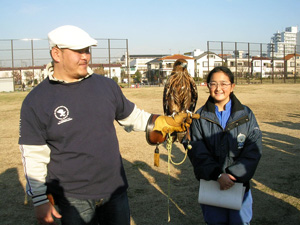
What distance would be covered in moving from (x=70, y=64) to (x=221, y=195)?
5.53ft

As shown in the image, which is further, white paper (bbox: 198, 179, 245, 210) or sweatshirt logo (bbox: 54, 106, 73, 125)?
white paper (bbox: 198, 179, 245, 210)

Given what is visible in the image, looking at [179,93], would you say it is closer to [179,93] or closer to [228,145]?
[179,93]

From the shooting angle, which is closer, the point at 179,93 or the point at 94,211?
the point at 94,211

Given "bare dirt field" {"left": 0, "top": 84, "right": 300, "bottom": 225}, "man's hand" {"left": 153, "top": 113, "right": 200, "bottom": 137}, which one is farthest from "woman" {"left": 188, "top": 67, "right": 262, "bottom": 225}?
"bare dirt field" {"left": 0, "top": 84, "right": 300, "bottom": 225}

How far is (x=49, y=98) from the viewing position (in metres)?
2.22

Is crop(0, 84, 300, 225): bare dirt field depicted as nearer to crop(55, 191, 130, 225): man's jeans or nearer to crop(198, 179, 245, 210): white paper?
crop(198, 179, 245, 210): white paper

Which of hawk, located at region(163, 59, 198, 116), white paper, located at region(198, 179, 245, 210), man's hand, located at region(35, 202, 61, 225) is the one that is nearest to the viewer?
man's hand, located at region(35, 202, 61, 225)

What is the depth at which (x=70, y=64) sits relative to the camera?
228 cm

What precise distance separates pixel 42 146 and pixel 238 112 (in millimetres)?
1707

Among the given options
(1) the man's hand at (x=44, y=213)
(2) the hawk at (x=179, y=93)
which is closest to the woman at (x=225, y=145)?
(1) the man's hand at (x=44, y=213)

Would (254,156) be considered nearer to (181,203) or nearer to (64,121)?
(64,121)

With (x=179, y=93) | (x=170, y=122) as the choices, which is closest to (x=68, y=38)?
(x=170, y=122)

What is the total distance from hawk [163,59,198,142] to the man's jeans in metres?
2.19

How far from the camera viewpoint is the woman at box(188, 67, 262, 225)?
261 centimetres
